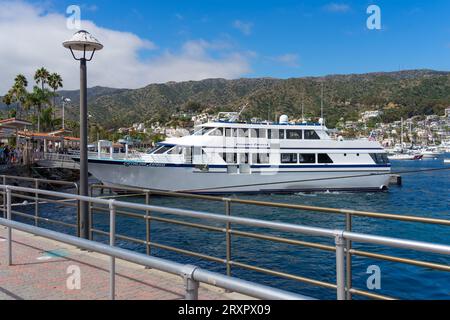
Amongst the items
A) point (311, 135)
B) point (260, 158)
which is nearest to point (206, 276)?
point (260, 158)

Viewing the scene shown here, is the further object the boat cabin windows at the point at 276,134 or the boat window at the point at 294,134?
the boat window at the point at 294,134

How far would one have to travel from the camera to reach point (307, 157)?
32.5m

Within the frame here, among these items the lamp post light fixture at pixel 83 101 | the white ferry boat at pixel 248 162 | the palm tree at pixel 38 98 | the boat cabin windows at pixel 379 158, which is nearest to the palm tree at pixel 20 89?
the palm tree at pixel 38 98

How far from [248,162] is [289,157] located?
124 inches

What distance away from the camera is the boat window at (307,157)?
32.3m

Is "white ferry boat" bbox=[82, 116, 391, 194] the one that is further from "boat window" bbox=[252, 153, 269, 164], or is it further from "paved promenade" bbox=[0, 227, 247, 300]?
"paved promenade" bbox=[0, 227, 247, 300]

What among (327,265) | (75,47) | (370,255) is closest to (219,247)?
(327,265)

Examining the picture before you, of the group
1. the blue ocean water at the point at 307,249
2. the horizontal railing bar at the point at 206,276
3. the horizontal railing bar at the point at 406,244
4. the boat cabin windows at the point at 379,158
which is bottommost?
the blue ocean water at the point at 307,249

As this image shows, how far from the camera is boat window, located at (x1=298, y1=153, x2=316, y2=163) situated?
1273 inches

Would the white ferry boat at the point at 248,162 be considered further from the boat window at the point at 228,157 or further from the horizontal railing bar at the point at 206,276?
the horizontal railing bar at the point at 206,276

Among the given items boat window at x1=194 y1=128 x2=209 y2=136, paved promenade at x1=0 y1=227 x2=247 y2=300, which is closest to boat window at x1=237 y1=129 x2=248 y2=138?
boat window at x1=194 y1=128 x2=209 y2=136

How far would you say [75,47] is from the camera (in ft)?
26.7

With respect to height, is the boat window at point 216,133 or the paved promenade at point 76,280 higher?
the boat window at point 216,133

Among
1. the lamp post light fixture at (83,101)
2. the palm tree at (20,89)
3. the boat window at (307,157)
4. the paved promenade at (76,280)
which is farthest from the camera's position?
the palm tree at (20,89)
